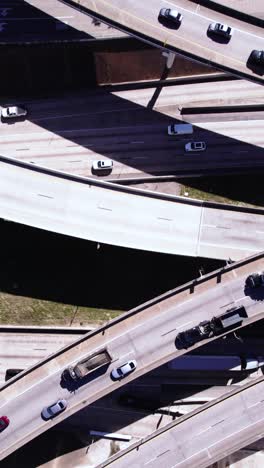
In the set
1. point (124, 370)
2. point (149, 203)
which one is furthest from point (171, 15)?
point (124, 370)

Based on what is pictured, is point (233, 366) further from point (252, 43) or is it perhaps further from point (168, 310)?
point (252, 43)

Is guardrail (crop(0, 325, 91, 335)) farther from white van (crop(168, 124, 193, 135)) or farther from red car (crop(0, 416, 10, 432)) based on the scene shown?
white van (crop(168, 124, 193, 135))

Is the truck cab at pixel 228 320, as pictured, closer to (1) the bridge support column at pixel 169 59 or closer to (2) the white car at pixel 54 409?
(2) the white car at pixel 54 409

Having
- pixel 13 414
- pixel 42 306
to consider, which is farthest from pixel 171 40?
pixel 13 414

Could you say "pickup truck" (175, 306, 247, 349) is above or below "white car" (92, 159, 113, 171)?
below

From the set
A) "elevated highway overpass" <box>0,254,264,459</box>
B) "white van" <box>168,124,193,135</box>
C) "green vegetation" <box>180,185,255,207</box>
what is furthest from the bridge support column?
"elevated highway overpass" <box>0,254,264,459</box>

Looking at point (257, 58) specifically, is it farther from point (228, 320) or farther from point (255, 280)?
point (228, 320)
